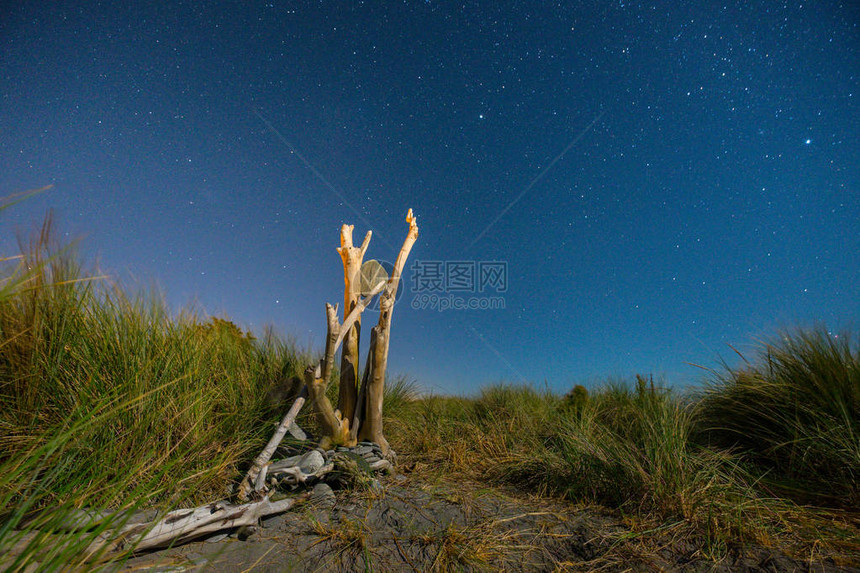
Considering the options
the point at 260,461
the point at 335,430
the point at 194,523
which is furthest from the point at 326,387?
the point at 194,523

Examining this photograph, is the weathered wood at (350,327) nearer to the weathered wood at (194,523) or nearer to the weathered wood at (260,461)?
the weathered wood at (260,461)

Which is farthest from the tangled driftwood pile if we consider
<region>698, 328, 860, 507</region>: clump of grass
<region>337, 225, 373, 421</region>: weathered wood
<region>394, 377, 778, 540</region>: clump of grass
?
<region>698, 328, 860, 507</region>: clump of grass

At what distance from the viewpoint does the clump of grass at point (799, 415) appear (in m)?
2.98

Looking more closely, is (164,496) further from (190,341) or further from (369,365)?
(369,365)

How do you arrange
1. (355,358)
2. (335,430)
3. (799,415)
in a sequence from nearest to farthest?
(799,415) < (335,430) < (355,358)

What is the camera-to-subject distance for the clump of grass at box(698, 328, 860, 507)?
298 centimetres

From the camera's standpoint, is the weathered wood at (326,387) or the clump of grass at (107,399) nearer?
the clump of grass at (107,399)

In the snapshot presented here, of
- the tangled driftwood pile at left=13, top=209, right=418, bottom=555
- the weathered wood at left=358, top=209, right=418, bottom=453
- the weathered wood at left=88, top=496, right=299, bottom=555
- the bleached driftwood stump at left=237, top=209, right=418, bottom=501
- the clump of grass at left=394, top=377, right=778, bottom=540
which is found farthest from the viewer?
the weathered wood at left=358, top=209, right=418, bottom=453

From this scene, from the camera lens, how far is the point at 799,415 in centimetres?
350


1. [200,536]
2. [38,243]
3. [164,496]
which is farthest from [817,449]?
[38,243]

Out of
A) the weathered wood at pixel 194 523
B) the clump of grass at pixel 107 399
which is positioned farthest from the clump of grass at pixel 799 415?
the clump of grass at pixel 107 399

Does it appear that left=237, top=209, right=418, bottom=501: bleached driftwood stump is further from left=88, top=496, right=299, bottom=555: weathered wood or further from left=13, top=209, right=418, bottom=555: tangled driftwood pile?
left=88, top=496, right=299, bottom=555: weathered wood

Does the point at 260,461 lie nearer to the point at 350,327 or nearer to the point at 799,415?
the point at 350,327

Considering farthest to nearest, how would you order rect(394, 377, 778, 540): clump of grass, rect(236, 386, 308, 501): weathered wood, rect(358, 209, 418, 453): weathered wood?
1. rect(358, 209, 418, 453): weathered wood
2. rect(236, 386, 308, 501): weathered wood
3. rect(394, 377, 778, 540): clump of grass
